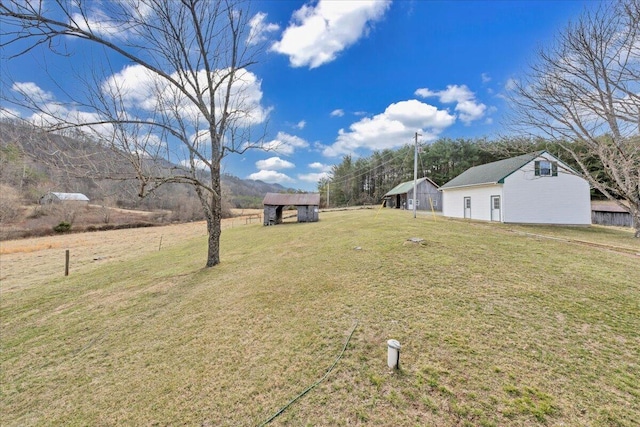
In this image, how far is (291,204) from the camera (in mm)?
21891

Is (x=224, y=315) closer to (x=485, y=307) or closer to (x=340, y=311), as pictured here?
(x=340, y=311)

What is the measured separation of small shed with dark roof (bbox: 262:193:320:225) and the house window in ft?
52.1

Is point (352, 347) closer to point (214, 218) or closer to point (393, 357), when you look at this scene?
point (393, 357)

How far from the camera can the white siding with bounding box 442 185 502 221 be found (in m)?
17.0

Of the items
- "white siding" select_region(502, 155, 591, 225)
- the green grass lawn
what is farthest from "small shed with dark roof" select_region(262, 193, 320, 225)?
Result: the green grass lawn

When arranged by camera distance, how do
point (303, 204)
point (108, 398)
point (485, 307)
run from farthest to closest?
point (303, 204)
point (485, 307)
point (108, 398)

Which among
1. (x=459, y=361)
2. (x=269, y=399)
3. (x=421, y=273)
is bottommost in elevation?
(x=269, y=399)

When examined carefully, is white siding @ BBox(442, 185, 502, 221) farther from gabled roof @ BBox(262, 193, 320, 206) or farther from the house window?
gabled roof @ BBox(262, 193, 320, 206)

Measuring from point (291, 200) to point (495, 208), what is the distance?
15735 millimetres

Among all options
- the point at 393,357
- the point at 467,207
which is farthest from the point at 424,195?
the point at 393,357

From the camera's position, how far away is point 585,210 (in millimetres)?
15836

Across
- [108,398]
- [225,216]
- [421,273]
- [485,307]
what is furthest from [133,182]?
[225,216]

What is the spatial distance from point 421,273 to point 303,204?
55.7 feet

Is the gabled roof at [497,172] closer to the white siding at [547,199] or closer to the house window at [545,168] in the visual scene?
the white siding at [547,199]
